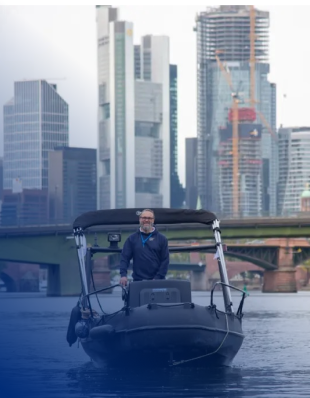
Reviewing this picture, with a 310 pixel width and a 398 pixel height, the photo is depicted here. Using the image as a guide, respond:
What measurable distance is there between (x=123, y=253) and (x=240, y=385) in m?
3.10

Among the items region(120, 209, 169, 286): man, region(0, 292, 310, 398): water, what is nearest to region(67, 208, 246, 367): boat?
region(0, 292, 310, 398): water

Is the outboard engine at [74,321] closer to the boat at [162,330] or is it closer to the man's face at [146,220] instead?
the boat at [162,330]

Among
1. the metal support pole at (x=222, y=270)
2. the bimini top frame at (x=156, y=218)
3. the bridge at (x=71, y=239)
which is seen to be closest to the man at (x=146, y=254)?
the metal support pole at (x=222, y=270)

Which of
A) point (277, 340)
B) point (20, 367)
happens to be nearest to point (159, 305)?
point (20, 367)

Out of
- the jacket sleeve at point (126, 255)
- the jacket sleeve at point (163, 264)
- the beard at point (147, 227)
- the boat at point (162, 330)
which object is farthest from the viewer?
the jacket sleeve at point (163, 264)

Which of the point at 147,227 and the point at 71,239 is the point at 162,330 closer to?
the point at 147,227

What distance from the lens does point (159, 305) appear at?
68.5 ft

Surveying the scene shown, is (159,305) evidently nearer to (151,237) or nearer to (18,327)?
(151,237)

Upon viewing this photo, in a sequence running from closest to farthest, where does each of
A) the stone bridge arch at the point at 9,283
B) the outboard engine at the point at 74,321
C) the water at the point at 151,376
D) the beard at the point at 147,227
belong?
the water at the point at 151,376 < the beard at the point at 147,227 < the outboard engine at the point at 74,321 < the stone bridge arch at the point at 9,283

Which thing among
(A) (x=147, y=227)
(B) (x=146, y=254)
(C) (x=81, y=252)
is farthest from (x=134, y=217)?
(A) (x=147, y=227)

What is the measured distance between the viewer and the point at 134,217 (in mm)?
23688

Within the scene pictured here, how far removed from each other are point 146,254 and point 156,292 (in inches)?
31.9

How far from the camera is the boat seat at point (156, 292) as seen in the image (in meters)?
21.2

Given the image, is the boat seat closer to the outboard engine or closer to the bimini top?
the outboard engine
